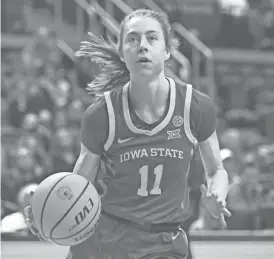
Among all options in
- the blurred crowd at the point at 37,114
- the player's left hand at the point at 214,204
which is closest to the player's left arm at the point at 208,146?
the player's left hand at the point at 214,204

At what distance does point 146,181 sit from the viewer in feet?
13.0

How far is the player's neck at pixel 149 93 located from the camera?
404 cm

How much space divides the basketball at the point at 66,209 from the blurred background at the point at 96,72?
437cm

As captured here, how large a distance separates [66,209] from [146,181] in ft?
1.37

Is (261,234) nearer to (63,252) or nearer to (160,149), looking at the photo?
(63,252)

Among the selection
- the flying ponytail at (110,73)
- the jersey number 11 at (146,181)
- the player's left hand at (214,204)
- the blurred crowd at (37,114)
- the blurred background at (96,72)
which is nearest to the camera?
the player's left hand at (214,204)

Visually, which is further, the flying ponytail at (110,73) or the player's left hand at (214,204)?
the flying ponytail at (110,73)

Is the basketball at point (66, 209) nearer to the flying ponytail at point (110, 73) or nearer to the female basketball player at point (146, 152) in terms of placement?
the female basketball player at point (146, 152)

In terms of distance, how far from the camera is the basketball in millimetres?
3877

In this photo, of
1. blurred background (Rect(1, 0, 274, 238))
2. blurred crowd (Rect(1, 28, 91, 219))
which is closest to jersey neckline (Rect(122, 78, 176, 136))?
blurred background (Rect(1, 0, 274, 238))

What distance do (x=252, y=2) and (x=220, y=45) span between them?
5.47ft

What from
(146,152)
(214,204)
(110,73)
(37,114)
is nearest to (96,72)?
(37,114)

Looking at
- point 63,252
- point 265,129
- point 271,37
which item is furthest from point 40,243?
point 271,37

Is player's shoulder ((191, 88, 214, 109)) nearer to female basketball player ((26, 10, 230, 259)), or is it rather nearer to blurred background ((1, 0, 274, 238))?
female basketball player ((26, 10, 230, 259))
